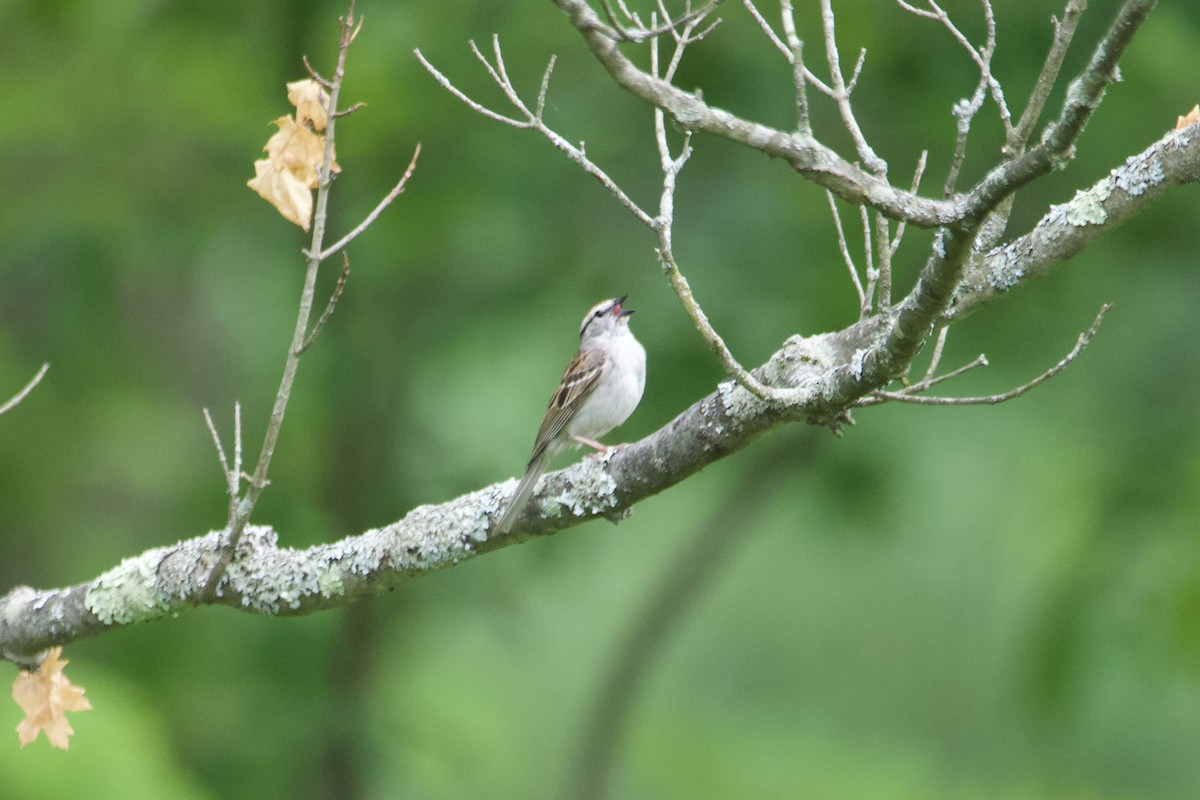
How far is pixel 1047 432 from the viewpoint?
30.1 feet

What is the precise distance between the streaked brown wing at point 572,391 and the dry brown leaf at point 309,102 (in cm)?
229

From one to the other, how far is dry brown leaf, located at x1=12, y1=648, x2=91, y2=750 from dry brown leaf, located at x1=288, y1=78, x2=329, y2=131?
187cm

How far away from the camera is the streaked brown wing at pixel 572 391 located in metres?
5.96

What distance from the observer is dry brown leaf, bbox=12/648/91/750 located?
4.19 metres

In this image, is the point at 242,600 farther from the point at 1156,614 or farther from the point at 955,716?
the point at 955,716

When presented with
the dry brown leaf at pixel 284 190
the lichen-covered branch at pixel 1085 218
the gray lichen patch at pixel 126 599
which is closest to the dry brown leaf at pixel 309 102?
the dry brown leaf at pixel 284 190

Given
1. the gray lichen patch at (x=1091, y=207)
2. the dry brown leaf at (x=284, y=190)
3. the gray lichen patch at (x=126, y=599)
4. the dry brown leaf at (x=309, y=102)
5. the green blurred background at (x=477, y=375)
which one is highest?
the green blurred background at (x=477, y=375)

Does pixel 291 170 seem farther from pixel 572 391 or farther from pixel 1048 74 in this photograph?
pixel 572 391

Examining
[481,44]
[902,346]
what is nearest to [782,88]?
[481,44]

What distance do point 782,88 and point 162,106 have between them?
3.42 metres

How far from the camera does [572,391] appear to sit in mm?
6160

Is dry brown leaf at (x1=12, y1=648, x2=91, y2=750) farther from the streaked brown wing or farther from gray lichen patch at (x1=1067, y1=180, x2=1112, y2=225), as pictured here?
gray lichen patch at (x1=1067, y1=180, x2=1112, y2=225)

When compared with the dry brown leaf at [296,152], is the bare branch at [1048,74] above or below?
below

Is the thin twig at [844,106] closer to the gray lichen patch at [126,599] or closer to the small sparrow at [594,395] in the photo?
the gray lichen patch at [126,599]
